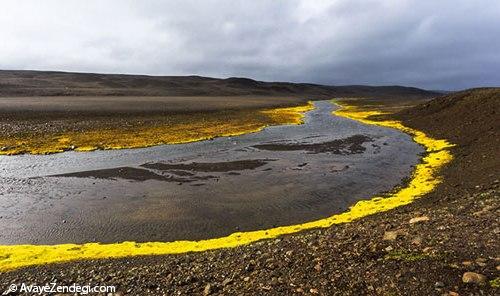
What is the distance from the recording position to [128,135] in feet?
140

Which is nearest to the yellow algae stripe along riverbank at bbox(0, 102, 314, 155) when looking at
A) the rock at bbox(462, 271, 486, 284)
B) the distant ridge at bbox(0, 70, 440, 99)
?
the rock at bbox(462, 271, 486, 284)

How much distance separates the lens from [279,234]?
50.1ft

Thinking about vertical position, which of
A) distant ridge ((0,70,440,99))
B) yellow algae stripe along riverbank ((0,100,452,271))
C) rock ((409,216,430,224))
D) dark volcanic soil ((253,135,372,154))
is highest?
distant ridge ((0,70,440,99))

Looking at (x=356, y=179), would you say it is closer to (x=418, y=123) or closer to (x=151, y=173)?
(x=151, y=173)

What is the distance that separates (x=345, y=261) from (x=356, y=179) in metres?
14.7

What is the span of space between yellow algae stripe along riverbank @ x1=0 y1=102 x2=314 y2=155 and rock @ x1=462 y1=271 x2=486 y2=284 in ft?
104

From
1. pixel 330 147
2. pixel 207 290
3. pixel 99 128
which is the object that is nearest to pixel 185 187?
pixel 207 290

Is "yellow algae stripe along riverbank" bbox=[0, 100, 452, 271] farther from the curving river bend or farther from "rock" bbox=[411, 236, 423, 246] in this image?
"rock" bbox=[411, 236, 423, 246]

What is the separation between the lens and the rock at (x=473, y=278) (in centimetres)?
824

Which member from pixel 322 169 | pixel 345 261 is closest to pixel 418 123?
pixel 322 169

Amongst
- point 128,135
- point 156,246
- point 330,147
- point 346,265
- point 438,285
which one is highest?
point 438,285

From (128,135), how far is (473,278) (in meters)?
38.8

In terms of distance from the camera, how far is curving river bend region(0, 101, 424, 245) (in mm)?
16823

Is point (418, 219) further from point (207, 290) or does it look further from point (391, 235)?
point (207, 290)
